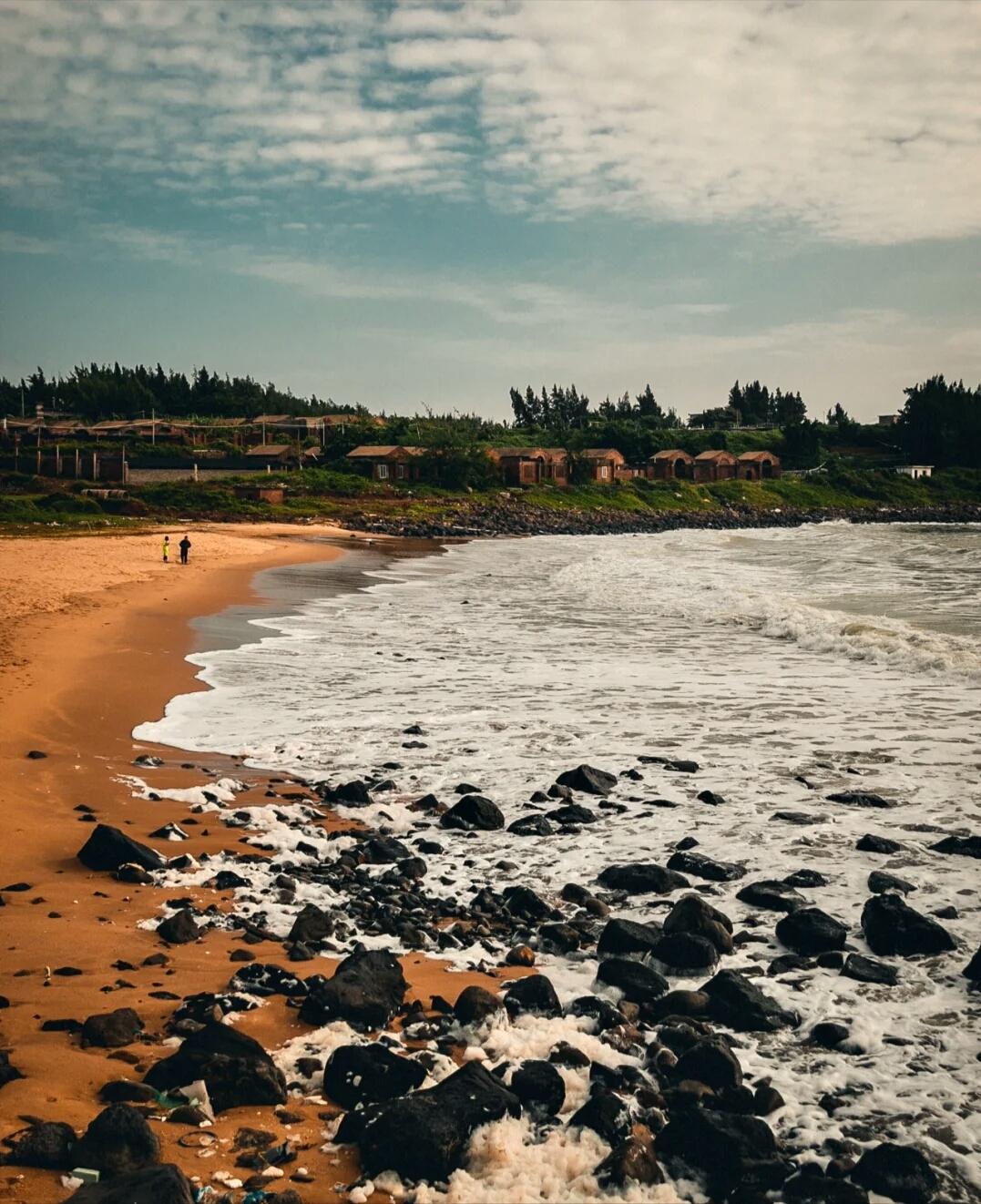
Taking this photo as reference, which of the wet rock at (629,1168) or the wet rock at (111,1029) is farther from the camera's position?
the wet rock at (111,1029)

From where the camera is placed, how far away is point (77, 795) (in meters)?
8.81

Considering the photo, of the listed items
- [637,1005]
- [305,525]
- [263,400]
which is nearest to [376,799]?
[637,1005]

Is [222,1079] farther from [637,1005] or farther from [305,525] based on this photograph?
[305,525]

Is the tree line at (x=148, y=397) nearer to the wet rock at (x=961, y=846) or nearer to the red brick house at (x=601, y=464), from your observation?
the red brick house at (x=601, y=464)

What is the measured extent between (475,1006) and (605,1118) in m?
1.05

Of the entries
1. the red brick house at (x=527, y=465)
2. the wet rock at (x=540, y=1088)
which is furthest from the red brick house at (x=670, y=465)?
the wet rock at (x=540, y=1088)

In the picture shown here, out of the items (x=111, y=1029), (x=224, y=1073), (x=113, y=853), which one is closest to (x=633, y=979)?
(x=224, y=1073)

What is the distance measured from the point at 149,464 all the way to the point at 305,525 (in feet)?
92.5

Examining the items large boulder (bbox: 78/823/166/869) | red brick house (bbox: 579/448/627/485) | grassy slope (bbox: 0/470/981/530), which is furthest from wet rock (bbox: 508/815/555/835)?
red brick house (bbox: 579/448/627/485)

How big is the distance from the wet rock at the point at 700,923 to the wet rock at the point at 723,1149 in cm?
179

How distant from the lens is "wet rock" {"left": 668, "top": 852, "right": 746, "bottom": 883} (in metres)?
7.19

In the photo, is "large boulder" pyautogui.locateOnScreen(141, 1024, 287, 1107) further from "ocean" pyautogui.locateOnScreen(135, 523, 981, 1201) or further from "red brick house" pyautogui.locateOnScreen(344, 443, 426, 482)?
"red brick house" pyautogui.locateOnScreen(344, 443, 426, 482)

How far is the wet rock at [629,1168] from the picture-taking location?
12.9 feet

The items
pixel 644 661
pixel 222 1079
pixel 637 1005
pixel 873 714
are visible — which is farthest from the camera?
pixel 644 661
